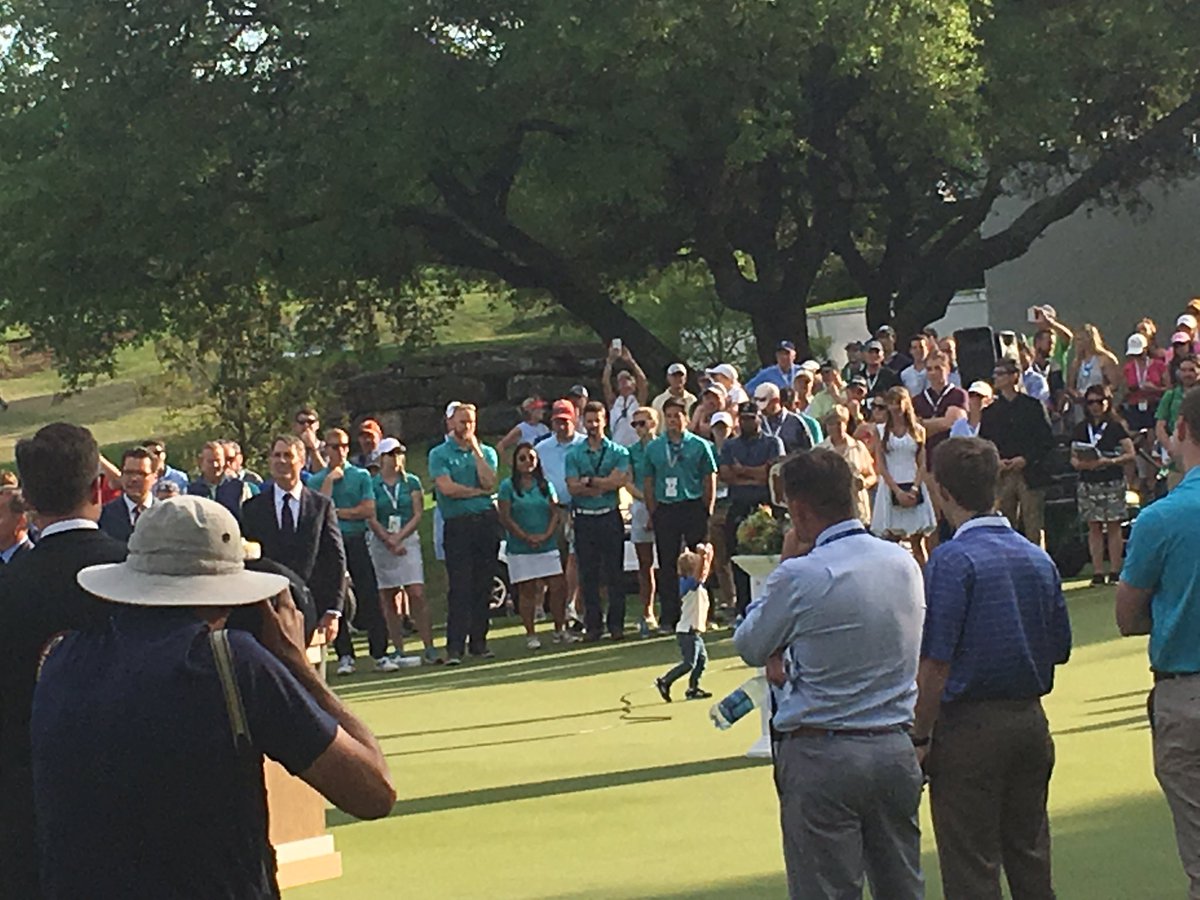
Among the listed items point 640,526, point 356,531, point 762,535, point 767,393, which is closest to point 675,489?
point 640,526

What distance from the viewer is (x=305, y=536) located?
13.4 m

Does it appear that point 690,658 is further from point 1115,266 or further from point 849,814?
point 1115,266

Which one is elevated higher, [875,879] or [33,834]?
[33,834]

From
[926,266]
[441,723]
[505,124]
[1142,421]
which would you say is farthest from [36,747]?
[926,266]

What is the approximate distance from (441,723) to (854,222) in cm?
2236

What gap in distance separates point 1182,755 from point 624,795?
4734 mm

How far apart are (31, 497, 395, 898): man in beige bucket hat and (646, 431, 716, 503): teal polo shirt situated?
14.8 meters

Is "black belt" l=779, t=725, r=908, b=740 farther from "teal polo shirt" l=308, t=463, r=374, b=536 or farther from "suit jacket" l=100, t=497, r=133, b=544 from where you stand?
"teal polo shirt" l=308, t=463, r=374, b=536

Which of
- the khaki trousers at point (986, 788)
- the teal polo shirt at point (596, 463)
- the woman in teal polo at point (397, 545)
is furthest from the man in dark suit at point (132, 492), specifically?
the khaki trousers at point (986, 788)

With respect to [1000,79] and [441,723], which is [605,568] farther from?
[1000,79]

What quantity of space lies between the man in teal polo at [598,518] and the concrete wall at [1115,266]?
23.0 meters

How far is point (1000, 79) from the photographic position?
30094mm

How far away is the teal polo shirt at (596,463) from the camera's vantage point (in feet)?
63.7

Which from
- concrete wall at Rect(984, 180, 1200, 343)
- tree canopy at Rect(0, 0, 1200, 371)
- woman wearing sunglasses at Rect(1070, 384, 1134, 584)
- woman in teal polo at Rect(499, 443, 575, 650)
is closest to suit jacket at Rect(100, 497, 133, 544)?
woman in teal polo at Rect(499, 443, 575, 650)
